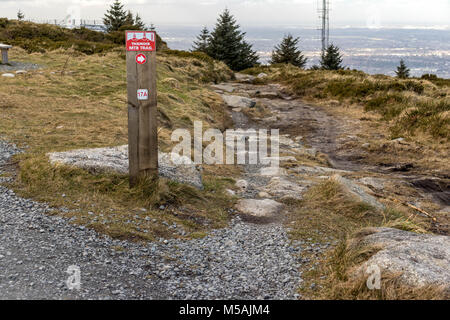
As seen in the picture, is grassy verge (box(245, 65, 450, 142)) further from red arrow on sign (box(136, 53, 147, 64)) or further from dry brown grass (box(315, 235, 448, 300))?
red arrow on sign (box(136, 53, 147, 64))

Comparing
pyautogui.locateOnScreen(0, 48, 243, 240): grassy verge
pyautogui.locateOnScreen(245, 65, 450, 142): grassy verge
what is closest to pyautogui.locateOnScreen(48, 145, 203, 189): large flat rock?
pyautogui.locateOnScreen(0, 48, 243, 240): grassy verge

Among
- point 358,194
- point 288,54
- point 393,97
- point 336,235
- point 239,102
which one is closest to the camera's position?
point 336,235

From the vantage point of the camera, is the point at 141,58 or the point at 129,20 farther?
the point at 129,20

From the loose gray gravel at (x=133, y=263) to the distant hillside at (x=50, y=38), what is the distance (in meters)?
20.1

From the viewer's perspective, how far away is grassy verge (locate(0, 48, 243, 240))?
5.07 m

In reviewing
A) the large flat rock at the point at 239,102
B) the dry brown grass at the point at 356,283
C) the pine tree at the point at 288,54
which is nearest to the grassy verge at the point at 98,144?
the large flat rock at the point at 239,102

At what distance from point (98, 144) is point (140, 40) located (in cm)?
301

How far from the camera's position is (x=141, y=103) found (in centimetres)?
Result: 546

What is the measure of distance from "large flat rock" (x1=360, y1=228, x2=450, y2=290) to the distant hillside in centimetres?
2201

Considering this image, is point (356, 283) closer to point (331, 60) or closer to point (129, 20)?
point (331, 60)

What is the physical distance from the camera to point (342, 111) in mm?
18484

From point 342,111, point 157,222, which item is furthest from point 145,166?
point 342,111

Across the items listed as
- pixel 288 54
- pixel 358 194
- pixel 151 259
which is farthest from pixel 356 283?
pixel 288 54

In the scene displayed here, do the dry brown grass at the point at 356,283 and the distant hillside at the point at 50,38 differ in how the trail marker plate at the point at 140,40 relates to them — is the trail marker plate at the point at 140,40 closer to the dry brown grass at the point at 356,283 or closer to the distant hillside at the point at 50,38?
the dry brown grass at the point at 356,283
